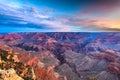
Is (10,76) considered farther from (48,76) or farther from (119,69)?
(119,69)

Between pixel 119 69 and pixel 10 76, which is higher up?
pixel 10 76

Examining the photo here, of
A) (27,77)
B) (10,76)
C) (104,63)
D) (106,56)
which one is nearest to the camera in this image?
(10,76)

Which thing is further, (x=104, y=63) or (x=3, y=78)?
(x=104, y=63)

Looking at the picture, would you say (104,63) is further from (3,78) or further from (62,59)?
(3,78)

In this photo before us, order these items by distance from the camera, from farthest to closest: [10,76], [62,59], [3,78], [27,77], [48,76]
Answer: [62,59]
[48,76]
[27,77]
[10,76]
[3,78]

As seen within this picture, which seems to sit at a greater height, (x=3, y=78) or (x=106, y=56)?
(x=3, y=78)

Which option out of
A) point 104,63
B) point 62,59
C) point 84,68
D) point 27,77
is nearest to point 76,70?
point 84,68

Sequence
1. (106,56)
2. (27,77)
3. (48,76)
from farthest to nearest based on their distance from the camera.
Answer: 1. (106,56)
2. (48,76)
3. (27,77)

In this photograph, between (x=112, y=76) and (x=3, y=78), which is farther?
(x=112, y=76)

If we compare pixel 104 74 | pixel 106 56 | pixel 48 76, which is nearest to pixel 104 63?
pixel 106 56
